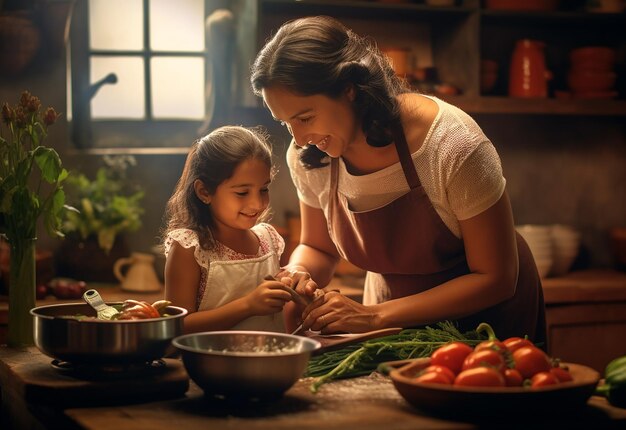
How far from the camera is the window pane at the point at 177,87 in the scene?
423 centimetres

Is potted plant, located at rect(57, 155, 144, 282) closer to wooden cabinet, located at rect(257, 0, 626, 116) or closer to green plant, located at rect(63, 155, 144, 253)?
green plant, located at rect(63, 155, 144, 253)

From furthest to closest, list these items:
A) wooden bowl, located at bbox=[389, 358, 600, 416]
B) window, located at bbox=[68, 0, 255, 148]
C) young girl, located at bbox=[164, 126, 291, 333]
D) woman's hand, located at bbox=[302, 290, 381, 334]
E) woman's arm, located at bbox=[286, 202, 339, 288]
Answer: window, located at bbox=[68, 0, 255, 148] < woman's arm, located at bbox=[286, 202, 339, 288] < young girl, located at bbox=[164, 126, 291, 333] < woman's hand, located at bbox=[302, 290, 381, 334] < wooden bowl, located at bbox=[389, 358, 600, 416]

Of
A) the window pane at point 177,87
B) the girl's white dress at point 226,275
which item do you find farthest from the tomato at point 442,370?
the window pane at point 177,87

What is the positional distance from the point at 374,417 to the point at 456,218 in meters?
0.91

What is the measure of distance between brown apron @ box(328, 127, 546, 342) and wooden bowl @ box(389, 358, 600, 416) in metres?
0.83

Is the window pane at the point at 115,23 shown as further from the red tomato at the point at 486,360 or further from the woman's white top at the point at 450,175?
the red tomato at the point at 486,360

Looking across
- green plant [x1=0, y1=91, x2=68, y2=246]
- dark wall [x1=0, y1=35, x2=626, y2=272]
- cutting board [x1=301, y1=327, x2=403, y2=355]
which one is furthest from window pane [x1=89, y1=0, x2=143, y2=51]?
cutting board [x1=301, y1=327, x2=403, y2=355]

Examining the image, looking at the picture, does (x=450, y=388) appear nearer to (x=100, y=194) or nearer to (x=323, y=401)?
(x=323, y=401)

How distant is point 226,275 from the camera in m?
2.37

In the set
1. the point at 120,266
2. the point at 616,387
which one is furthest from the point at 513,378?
the point at 120,266

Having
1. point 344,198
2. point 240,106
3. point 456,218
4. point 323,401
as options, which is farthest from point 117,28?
point 323,401

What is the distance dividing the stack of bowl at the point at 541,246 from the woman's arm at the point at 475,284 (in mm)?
1734

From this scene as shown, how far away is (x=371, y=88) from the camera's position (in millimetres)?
2285

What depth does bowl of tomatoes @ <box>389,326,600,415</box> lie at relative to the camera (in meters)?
1.48
